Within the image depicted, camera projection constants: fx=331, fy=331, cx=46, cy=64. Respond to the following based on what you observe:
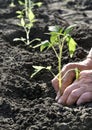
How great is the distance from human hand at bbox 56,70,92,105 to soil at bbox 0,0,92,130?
0.14ft

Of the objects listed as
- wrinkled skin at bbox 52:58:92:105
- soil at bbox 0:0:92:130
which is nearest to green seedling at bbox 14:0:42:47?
soil at bbox 0:0:92:130

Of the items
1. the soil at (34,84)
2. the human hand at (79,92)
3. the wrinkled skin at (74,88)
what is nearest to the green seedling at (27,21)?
the soil at (34,84)

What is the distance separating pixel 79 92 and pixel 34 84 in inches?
20.3

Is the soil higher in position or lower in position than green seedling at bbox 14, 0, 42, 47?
lower

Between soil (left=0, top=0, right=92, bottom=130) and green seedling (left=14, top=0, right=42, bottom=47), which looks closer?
soil (left=0, top=0, right=92, bottom=130)

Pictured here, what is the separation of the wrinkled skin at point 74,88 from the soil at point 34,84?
0.05 meters

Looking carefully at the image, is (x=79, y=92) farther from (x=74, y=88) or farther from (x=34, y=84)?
(x=34, y=84)

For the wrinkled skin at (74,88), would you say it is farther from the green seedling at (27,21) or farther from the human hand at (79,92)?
the green seedling at (27,21)

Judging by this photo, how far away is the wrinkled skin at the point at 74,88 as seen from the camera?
7.43 ft

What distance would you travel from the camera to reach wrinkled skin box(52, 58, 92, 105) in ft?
7.43

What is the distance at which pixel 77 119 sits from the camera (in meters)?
2.06

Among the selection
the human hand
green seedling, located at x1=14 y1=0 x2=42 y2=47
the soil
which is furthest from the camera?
green seedling, located at x1=14 y1=0 x2=42 y2=47

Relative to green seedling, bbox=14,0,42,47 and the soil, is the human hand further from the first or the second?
green seedling, bbox=14,0,42,47

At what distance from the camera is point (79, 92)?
7.50 ft
